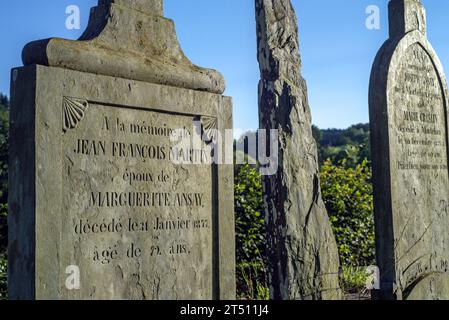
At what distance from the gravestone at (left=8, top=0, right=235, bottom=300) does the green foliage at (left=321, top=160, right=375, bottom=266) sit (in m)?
4.54

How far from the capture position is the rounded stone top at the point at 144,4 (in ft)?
14.3

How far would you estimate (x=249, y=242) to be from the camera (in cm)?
795

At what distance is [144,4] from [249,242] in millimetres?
4182

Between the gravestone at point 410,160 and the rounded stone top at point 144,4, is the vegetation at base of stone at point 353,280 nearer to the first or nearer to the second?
the gravestone at point 410,160

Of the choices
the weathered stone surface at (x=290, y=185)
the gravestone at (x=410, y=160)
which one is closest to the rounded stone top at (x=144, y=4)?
the weathered stone surface at (x=290, y=185)

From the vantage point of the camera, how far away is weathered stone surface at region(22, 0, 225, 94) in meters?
3.76

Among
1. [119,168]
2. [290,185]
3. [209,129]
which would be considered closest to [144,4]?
[209,129]

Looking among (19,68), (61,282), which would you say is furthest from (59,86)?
(61,282)

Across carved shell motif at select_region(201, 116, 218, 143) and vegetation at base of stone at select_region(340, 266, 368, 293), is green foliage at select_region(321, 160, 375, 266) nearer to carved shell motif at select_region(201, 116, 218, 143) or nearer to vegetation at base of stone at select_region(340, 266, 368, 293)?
vegetation at base of stone at select_region(340, 266, 368, 293)

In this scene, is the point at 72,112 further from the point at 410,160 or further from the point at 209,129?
the point at 410,160

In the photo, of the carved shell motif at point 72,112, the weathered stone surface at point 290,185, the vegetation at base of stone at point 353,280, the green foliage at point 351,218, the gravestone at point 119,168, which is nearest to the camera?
the gravestone at point 119,168

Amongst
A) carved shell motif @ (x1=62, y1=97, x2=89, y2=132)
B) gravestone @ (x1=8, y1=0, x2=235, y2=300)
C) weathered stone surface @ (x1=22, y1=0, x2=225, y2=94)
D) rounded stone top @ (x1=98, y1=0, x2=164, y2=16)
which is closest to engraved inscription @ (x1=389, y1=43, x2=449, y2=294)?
gravestone @ (x1=8, y1=0, x2=235, y2=300)

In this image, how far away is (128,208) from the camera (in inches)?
159
